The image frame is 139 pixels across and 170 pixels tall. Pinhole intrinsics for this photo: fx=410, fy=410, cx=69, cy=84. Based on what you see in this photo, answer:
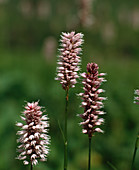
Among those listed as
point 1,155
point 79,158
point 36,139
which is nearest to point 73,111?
point 79,158

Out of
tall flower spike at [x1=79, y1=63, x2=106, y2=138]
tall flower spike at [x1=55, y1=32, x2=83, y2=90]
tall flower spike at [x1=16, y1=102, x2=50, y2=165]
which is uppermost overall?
tall flower spike at [x1=55, y1=32, x2=83, y2=90]

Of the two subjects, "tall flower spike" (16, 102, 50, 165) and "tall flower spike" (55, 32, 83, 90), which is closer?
"tall flower spike" (16, 102, 50, 165)

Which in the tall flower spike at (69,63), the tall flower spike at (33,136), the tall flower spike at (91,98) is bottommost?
the tall flower spike at (33,136)

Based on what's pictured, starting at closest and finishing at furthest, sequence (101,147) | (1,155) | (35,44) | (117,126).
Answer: (1,155), (101,147), (117,126), (35,44)

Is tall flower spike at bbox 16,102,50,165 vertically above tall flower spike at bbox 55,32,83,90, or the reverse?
tall flower spike at bbox 55,32,83,90

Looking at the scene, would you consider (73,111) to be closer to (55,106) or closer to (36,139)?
(55,106)

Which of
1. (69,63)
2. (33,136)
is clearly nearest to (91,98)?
(69,63)

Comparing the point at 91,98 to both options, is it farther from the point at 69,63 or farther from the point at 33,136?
the point at 33,136

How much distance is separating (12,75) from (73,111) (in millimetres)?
3059

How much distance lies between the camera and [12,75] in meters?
12.4

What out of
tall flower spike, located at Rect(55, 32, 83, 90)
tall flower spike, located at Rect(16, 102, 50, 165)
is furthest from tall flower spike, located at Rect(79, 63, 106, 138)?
tall flower spike, located at Rect(16, 102, 50, 165)

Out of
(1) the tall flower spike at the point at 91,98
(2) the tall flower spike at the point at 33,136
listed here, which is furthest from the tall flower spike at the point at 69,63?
(2) the tall flower spike at the point at 33,136

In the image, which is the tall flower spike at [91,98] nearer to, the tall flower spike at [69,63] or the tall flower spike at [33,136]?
the tall flower spike at [69,63]

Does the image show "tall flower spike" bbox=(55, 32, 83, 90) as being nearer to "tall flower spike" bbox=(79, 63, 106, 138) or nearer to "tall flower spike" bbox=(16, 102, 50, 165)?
"tall flower spike" bbox=(79, 63, 106, 138)
